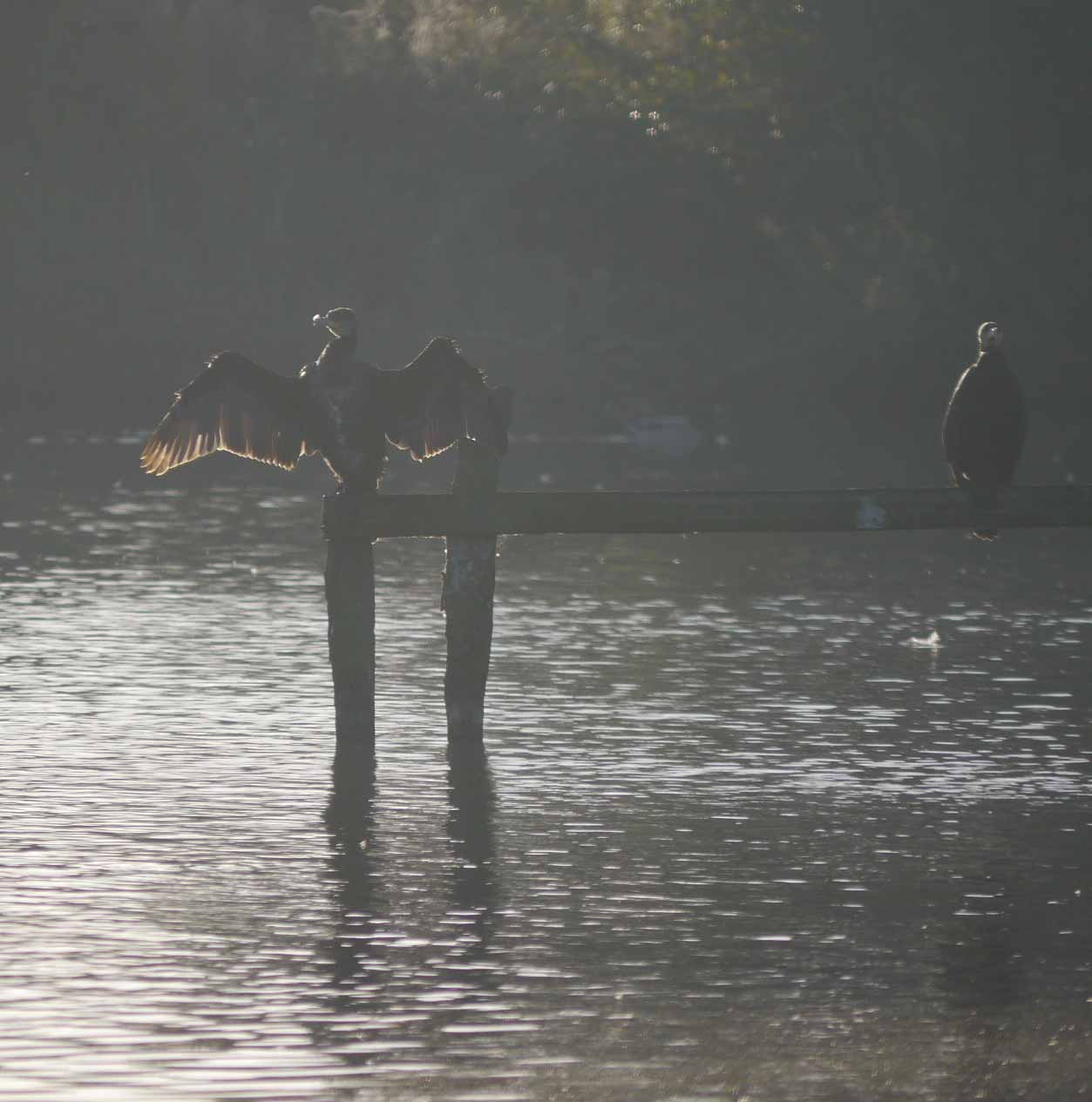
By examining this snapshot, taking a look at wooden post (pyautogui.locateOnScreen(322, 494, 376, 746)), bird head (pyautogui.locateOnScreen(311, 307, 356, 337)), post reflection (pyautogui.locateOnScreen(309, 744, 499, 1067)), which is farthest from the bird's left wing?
post reflection (pyautogui.locateOnScreen(309, 744, 499, 1067))

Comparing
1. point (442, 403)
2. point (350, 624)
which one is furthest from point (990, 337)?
point (350, 624)

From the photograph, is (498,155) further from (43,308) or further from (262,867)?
(262,867)

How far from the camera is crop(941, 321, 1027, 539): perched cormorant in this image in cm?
1357

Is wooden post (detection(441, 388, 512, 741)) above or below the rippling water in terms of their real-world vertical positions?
above

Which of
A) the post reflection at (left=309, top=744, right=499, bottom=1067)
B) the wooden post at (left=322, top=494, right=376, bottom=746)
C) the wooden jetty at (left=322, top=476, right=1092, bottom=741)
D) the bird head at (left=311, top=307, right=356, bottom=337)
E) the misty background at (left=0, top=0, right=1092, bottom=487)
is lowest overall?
the post reflection at (left=309, top=744, right=499, bottom=1067)

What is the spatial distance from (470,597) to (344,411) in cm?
133

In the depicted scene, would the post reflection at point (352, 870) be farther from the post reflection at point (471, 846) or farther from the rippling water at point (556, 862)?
the post reflection at point (471, 846)

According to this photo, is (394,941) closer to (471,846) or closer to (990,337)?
(471,846)

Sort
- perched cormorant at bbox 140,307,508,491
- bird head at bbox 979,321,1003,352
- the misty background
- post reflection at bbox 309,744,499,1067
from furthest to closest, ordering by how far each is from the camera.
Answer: the misty background, perched cormorant at bbox 140,307,508,491, bird head at bbox 979,321,1003,352, post reflection at bbox 309,744,499,1067

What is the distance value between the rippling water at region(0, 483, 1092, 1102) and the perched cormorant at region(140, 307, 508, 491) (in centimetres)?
176

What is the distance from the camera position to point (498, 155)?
8412 cm

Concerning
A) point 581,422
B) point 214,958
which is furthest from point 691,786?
point 581,422

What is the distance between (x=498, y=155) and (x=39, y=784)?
236ft

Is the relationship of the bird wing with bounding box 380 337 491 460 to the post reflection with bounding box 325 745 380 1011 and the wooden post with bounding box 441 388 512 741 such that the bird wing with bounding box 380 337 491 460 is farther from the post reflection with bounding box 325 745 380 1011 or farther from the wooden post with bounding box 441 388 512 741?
the post reflection with bounding box 325 745 380 1011
